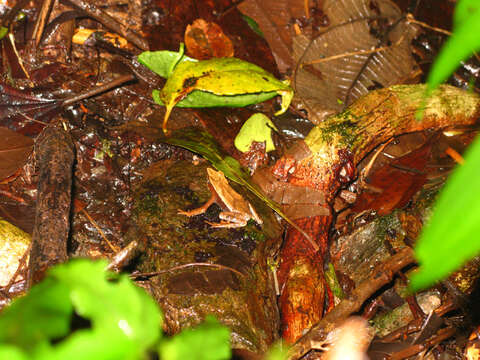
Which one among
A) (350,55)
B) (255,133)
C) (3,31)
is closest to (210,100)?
(255,133)

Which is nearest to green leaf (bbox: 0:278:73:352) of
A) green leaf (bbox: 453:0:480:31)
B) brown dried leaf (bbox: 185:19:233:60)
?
green leaf (bbox: 453:0:480:31)

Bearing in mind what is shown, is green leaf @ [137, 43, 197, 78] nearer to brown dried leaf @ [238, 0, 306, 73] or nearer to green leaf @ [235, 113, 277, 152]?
green leaf @ [235, 113, 277, 152]

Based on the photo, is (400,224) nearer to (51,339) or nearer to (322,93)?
(322,93)

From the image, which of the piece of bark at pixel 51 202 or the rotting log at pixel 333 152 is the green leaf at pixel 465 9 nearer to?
the piece of bark at pixel 51 202

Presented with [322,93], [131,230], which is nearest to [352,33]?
[322,93]

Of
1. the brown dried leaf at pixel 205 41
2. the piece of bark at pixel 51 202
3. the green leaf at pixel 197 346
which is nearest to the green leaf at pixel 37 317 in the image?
the green leaf at pixel 197 346
